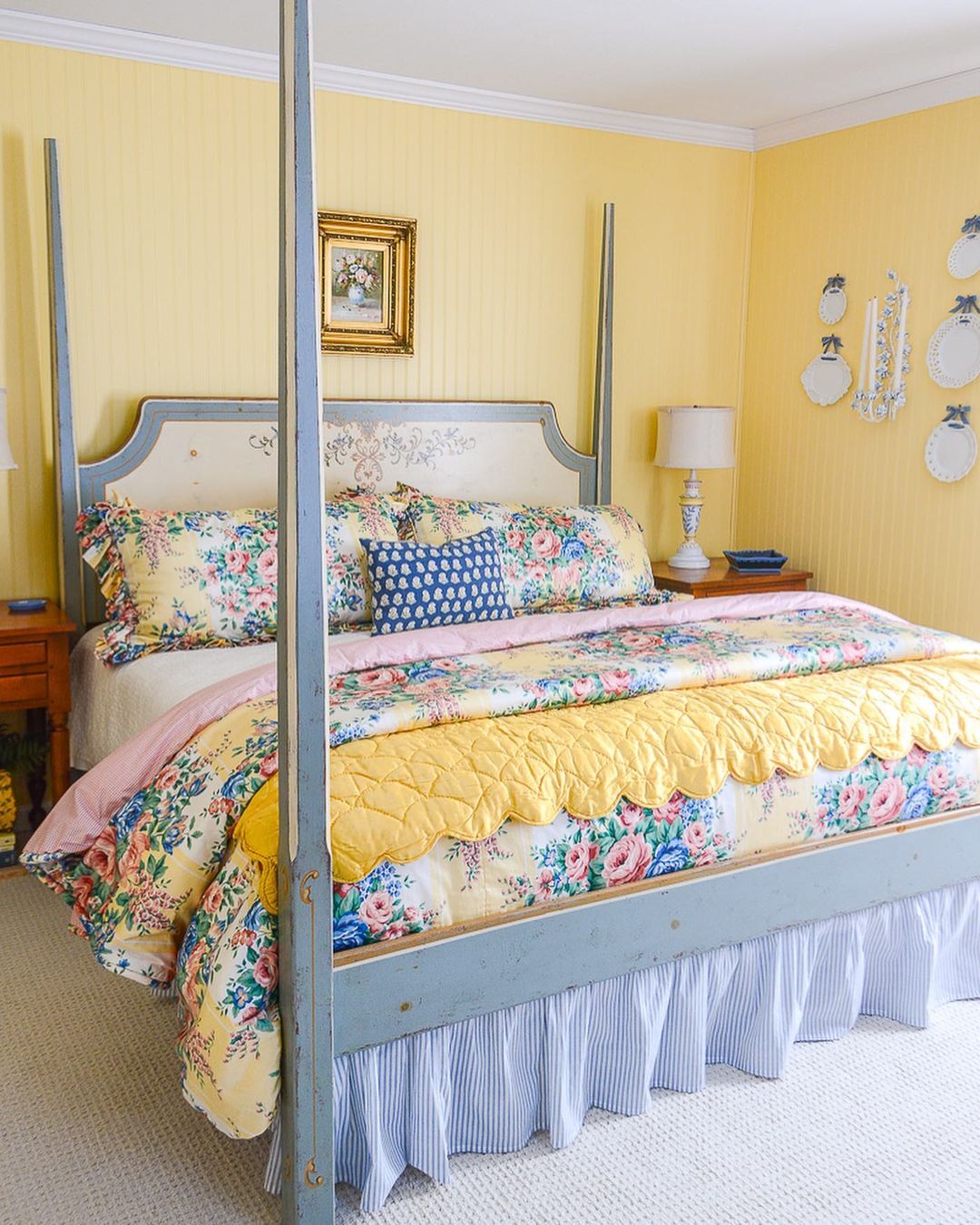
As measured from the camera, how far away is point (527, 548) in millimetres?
3711

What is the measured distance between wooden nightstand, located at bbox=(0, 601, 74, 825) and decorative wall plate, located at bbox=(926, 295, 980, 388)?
9.36ft

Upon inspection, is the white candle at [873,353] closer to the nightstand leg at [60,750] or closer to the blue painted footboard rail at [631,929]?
the blue painted footboard rail at [631,929]

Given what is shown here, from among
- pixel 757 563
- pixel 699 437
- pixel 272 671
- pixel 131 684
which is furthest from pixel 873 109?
pixel 131 684

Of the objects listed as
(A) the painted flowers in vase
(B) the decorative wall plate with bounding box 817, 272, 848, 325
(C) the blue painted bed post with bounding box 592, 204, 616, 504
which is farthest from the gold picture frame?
(B) the decorative wall plate with bounding box 817, 272, 848, 325

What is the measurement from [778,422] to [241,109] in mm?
2308

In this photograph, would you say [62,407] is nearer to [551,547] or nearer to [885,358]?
[551,547]

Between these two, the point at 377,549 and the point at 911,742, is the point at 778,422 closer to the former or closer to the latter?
the point at 377,549

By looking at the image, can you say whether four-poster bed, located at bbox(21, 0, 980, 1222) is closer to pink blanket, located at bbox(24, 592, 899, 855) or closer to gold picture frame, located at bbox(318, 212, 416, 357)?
Answer: pink blanket, located at bbox(24, 592, 899, 855)

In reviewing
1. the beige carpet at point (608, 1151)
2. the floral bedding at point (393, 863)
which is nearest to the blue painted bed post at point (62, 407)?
the floral bedding at point (393, 863)

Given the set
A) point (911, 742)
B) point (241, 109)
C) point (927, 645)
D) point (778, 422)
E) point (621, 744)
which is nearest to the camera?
point (621, 744)

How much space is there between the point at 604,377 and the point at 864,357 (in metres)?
0.93

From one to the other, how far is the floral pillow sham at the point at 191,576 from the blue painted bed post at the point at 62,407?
129 mm

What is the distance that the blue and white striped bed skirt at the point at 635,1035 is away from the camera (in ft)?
6.76

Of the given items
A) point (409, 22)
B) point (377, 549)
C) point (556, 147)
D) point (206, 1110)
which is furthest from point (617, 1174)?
point (556, 147)
